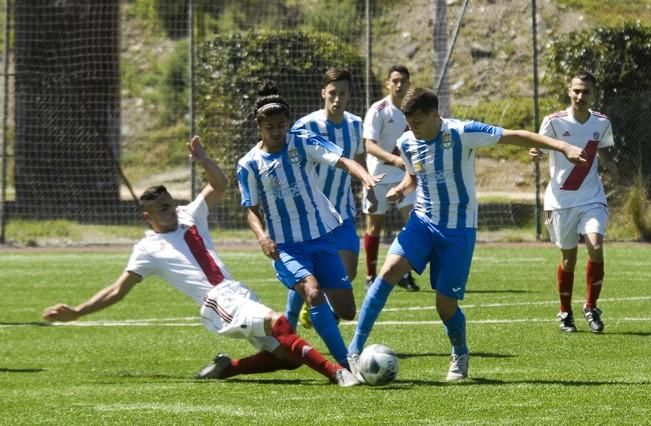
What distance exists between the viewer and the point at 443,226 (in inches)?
345

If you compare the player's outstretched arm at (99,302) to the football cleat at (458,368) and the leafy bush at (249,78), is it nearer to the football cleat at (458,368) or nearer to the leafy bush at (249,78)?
the football cleat at (458,368)

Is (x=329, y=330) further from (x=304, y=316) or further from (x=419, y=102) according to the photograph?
(x=304, y=316)

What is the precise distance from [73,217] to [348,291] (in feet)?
45.5

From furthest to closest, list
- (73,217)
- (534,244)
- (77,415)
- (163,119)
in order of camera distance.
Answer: (163,119), (73,217), (534,244), (77,415)

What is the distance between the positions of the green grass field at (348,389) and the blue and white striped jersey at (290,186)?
3.11 feet

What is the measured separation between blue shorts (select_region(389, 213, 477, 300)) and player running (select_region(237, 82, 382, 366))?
53 cm

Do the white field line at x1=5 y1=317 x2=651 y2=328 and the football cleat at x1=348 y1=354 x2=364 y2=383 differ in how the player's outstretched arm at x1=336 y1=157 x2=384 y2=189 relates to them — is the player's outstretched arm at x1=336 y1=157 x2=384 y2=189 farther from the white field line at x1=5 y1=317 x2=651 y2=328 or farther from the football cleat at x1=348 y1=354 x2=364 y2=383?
the white field line at x1=5 y1=317 x2=651 y2=328

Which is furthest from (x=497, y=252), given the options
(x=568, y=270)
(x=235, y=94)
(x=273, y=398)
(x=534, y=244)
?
(x=273, y=398)

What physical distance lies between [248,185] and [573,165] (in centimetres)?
335

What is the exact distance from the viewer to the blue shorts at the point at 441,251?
344 inches

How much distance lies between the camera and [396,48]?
2955cm

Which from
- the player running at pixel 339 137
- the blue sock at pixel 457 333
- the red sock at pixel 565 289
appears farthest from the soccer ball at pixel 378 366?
the red sock at pixel 565 289

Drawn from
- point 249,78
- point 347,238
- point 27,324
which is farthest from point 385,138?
point 249,78

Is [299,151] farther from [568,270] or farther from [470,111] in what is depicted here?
[470,111]
